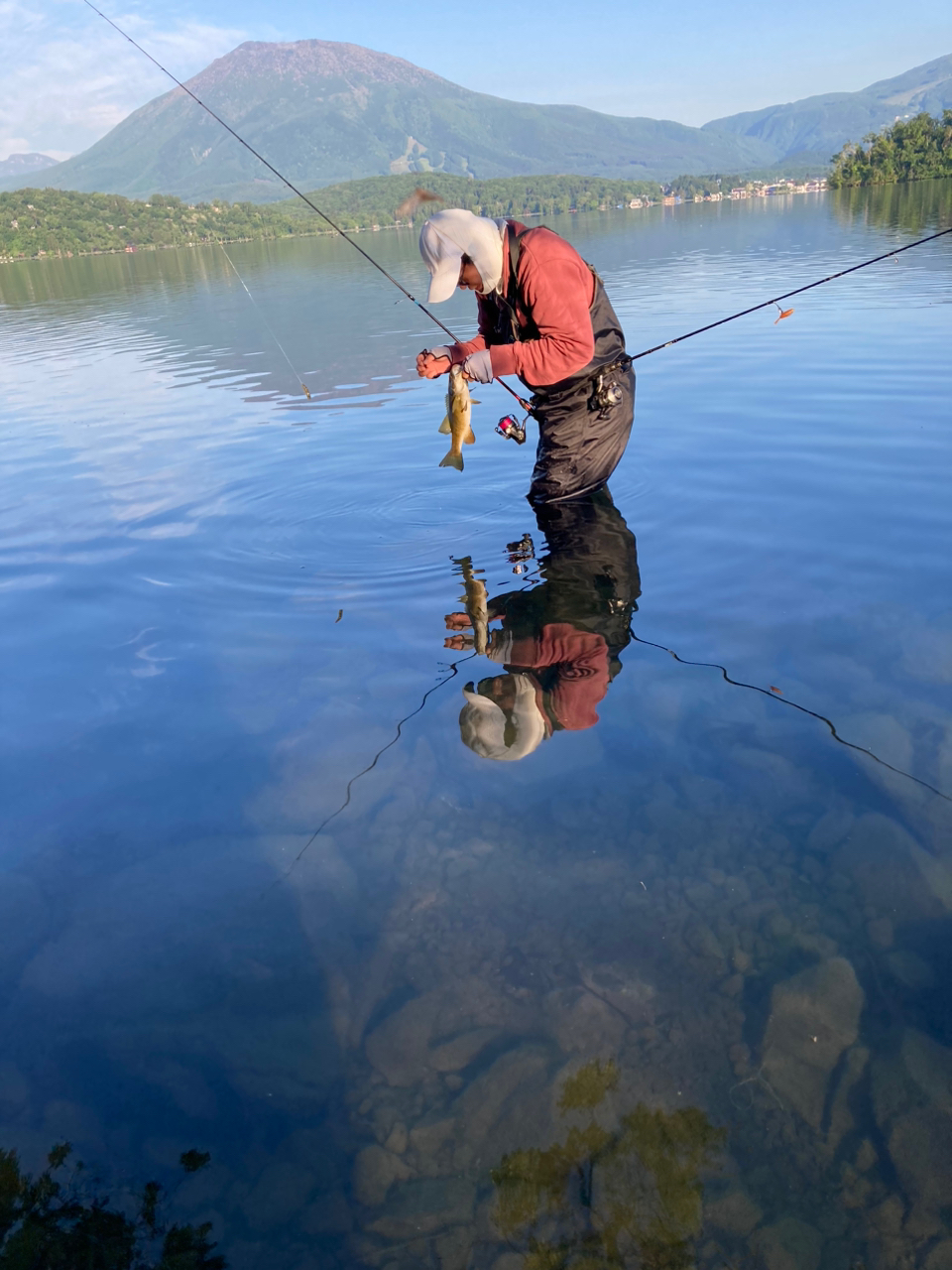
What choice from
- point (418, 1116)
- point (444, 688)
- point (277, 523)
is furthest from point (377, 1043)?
point (277, 523)

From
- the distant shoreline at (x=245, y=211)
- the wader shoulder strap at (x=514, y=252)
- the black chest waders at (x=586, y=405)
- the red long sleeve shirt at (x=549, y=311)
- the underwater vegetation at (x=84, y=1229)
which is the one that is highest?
the distant shoreline at (x=245, y=211)

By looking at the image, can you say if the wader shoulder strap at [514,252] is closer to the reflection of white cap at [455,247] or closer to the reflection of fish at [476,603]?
the reflection of white cap at [455,247]

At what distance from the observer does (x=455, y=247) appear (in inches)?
218

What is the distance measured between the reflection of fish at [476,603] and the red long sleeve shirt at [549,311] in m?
1.51

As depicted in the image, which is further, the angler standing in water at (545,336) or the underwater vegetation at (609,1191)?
the angler standing in water at (545,336)

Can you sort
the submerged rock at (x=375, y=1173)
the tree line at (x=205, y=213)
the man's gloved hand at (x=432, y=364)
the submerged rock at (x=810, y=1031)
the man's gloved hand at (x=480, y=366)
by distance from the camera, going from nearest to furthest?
the submerged rock at (x=375, y=1173)
the submerged rock at (x=810, y=1031)
the man's gloved hand at (x=480, y=366)
the man's gloved hand at (x=432, y=364)
the tree line at (x=205, y=213)

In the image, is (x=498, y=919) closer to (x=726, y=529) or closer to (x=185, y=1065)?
(x=185, y=1065)

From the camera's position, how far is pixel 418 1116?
262cm

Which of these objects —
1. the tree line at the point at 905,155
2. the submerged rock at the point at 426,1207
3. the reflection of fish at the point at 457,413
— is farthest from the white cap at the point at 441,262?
the tree line at the point at 905,155

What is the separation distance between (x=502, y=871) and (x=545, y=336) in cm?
395

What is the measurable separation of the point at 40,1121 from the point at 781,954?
8.20 feet

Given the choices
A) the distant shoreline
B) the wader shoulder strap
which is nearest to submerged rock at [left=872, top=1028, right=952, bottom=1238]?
the wader shoulder strap

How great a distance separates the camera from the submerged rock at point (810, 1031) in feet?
8.39

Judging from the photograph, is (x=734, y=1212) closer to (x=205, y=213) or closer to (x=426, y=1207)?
(x=426, y=1207)
